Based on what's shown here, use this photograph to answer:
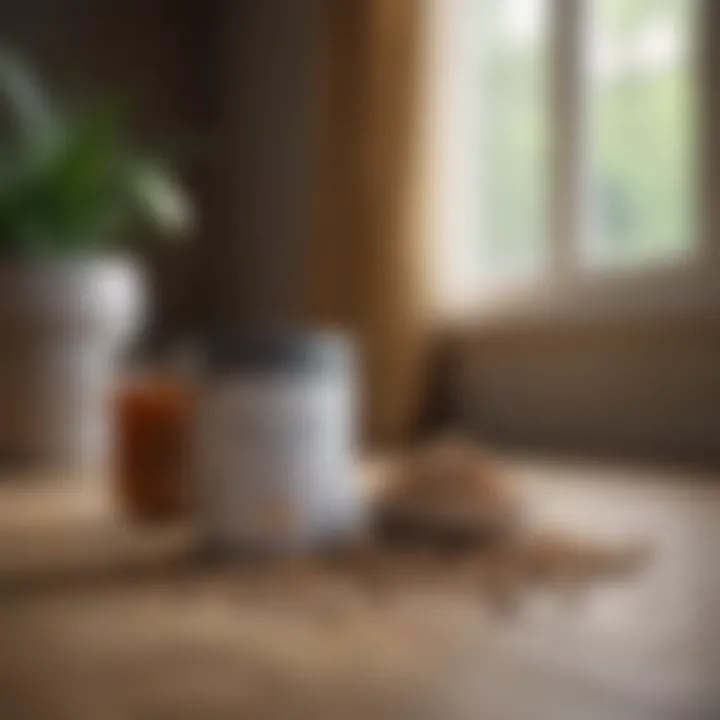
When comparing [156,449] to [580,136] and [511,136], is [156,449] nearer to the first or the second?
[580,136]

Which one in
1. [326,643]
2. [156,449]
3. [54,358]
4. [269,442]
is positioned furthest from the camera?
[54,358]

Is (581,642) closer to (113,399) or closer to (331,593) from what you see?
(331,593)

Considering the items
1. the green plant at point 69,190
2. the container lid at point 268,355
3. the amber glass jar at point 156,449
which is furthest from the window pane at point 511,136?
the container lid at point 268,355

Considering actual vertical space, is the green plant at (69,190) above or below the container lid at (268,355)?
above

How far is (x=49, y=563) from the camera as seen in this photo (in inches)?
27.5

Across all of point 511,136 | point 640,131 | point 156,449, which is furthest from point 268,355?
point 511,136

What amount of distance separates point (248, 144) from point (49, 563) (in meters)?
1.60

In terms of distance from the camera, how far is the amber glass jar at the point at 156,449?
0.84 m

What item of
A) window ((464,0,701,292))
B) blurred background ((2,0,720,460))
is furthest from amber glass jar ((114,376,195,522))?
window ((464,0,701,292))

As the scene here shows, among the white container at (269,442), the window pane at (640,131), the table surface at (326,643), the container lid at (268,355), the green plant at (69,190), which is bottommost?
the table surface at (326,643)

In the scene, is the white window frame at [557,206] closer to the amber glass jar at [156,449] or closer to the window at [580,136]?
the window at [580,136]

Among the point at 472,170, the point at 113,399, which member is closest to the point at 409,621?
the point at 113,399

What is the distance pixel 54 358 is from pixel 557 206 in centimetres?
77

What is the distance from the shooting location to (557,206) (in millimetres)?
1735
